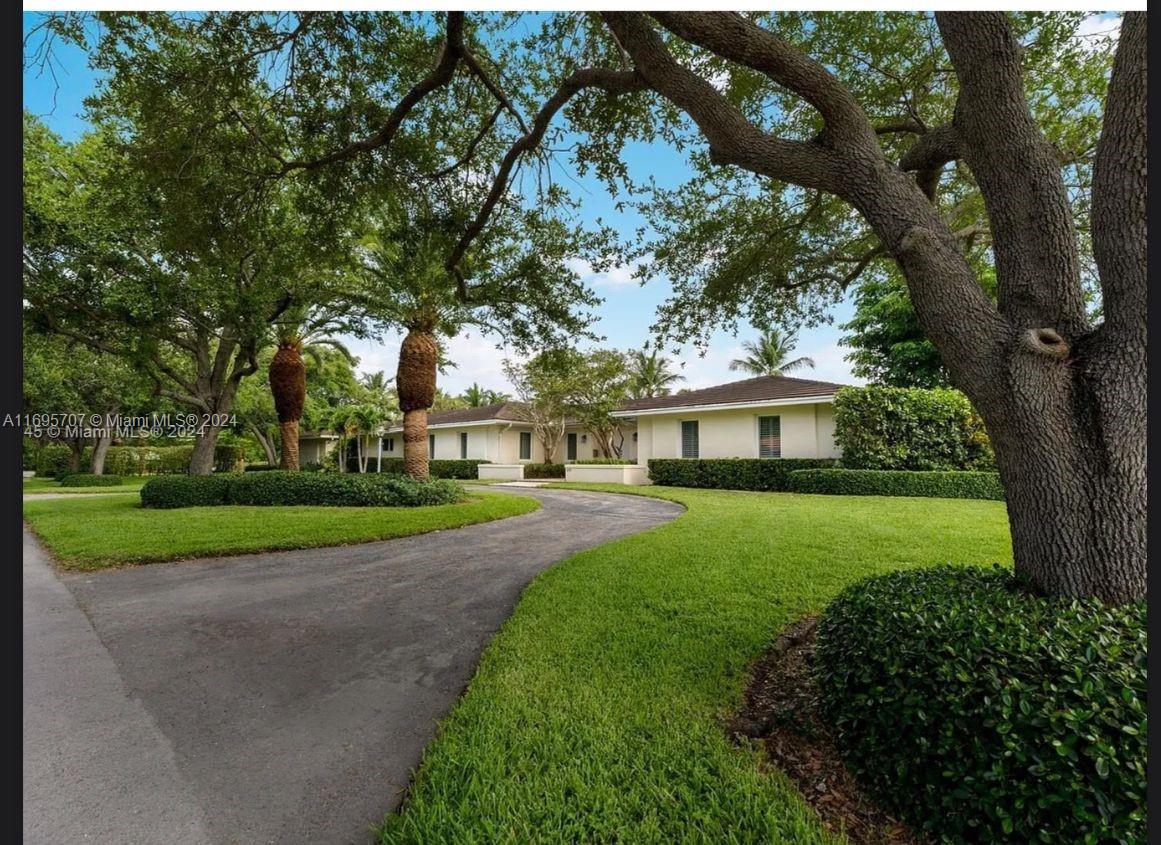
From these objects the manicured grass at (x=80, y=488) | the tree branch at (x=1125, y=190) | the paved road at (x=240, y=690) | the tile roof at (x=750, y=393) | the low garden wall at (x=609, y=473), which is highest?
the tile roof at (x=750, y=393)

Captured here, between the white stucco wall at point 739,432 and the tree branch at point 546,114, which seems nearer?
the tree branch at point 546,114

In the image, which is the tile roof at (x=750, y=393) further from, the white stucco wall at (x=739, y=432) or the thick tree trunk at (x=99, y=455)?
the thick tree trunk at (x=99, y=455)

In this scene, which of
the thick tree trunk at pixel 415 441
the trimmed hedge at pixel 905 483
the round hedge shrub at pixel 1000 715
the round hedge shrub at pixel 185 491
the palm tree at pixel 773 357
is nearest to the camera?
the round hedge shrub at pixel 1000 715

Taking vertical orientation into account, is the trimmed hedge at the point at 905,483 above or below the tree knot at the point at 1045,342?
below

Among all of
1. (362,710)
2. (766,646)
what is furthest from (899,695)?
(362,710)

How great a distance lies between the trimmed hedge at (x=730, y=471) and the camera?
15430 mm

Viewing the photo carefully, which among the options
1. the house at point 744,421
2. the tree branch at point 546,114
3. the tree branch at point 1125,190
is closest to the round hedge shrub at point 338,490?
the tree branch at point 546,114

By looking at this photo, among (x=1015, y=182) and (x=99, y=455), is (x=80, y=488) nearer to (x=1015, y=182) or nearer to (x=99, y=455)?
(x=99, y=455)

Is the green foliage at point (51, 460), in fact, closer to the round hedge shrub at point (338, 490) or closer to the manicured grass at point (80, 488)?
the manicured grass at point (80, 488)

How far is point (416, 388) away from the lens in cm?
1292

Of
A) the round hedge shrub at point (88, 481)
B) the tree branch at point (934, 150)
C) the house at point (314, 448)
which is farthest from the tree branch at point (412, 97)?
the house at point (314, 448)

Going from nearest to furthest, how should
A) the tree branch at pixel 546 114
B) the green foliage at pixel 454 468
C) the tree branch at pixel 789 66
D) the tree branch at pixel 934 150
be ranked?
the tree branch at pixel 789 66
the tree branch at pixel 934 150
the tree branch at pixel 546 114
the green foliage at pixel 454 468

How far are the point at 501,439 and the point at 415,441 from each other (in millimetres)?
12340

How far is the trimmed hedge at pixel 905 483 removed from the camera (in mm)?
11539
